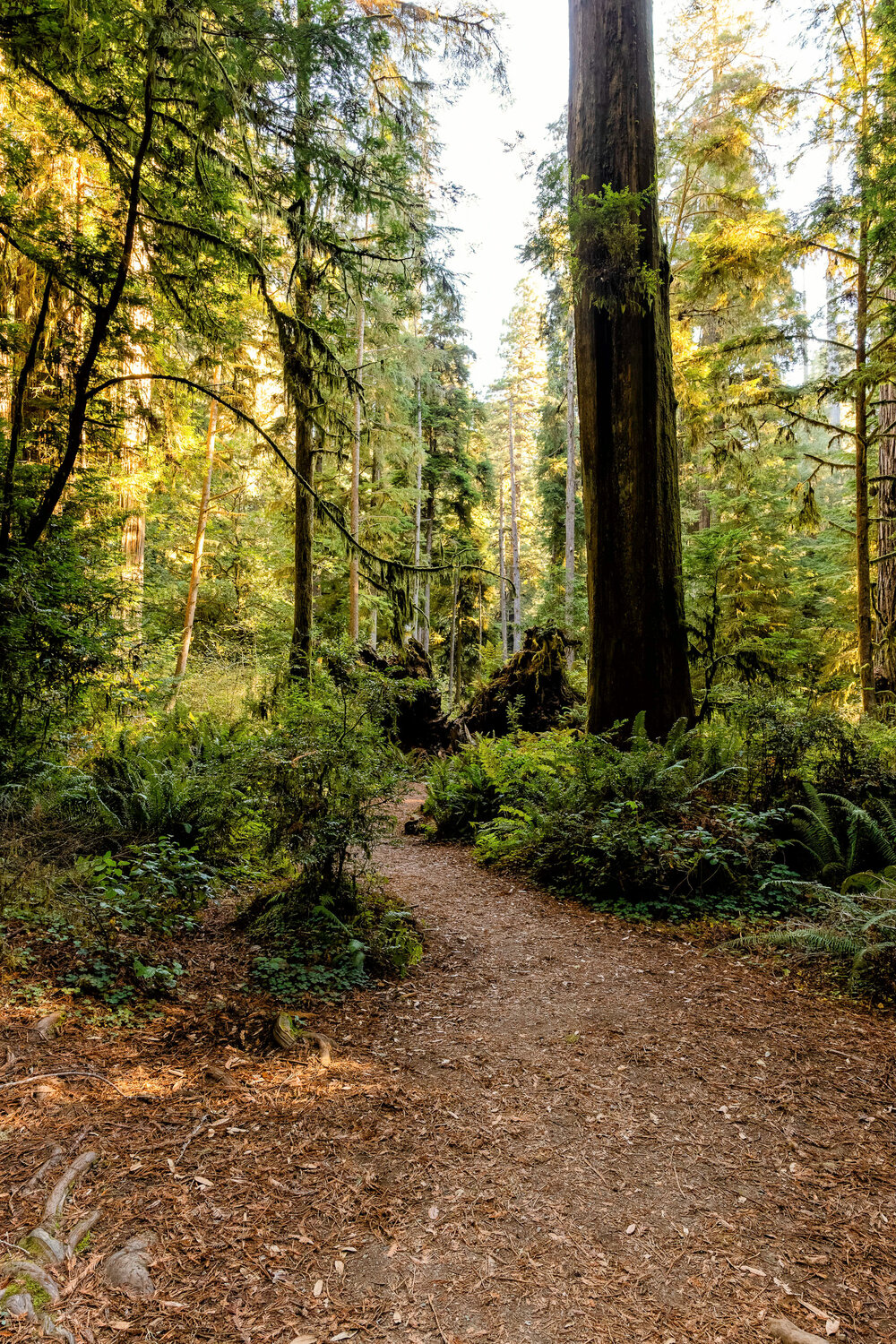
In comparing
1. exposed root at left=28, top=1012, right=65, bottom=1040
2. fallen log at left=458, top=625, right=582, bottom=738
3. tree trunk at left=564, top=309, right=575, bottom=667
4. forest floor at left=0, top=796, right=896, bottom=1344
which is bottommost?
forest floor at left=0, top=796, right=896, bottom=1344

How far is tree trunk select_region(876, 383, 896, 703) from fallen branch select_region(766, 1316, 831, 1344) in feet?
30.8

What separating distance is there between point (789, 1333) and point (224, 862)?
4103 mm

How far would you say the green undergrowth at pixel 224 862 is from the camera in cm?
323

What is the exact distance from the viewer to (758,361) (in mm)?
10961

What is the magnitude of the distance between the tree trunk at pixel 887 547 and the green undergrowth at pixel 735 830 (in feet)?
13.3

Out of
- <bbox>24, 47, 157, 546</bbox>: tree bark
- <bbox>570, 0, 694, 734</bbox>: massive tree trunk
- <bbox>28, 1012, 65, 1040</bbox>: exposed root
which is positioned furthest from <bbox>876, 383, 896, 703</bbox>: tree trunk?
<bbox>28, 1012, 65, 1040</bbox>: exposed root

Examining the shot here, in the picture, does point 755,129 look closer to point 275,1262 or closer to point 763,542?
point 763,542

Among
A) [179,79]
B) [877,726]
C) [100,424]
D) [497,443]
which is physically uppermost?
[497,443]

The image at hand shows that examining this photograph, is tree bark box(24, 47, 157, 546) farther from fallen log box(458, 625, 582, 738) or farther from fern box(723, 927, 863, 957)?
fallen log box(458, 625, 582, 738)

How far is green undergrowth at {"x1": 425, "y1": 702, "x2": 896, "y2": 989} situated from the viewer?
166 inches

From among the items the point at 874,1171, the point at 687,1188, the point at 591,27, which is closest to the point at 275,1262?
the point at 687,1188

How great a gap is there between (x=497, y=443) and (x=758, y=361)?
2397cm

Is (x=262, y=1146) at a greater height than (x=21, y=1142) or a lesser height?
lesser

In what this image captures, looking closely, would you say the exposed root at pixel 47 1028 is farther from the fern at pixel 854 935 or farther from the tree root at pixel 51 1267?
the fern at pixel 854 935
